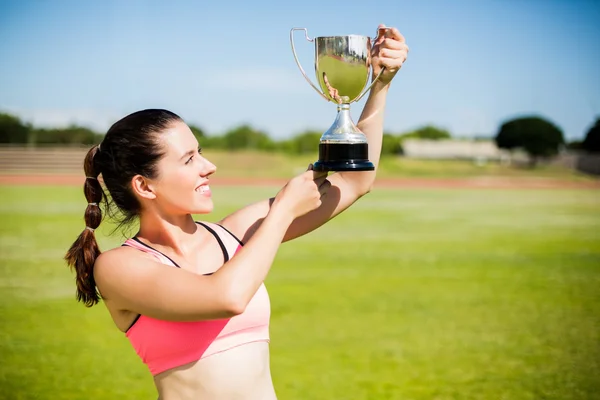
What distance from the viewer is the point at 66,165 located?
147 ft

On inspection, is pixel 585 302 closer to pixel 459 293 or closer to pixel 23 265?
pixel 459 293

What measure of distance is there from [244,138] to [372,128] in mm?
55098

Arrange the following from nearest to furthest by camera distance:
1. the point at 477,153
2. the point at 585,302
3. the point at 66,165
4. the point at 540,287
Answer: the point at 585,302 → the point at 540,287 → the point at 66,165 → the point at 477,153

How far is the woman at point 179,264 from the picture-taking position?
6.07 ft

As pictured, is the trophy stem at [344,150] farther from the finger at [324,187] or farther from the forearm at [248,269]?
the forearm at [248,269]

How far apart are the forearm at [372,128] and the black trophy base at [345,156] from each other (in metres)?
0.25

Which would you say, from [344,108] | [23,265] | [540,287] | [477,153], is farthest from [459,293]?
[477,153]

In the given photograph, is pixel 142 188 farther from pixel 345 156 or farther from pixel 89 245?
pixel 345 156

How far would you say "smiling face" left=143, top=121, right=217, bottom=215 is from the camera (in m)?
2.03

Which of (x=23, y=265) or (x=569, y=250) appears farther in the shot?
(x=569, y=250)

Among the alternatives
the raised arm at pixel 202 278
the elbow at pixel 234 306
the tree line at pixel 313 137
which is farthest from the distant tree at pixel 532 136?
the elbow at pixel 234 306

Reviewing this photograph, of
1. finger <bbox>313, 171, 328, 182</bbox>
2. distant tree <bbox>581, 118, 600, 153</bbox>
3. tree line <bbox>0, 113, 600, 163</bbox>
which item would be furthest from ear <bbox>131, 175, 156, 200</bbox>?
distant tree <bbox>581, 118, 600, 153</bbox>

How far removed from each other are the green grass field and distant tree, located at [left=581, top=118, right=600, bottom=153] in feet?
149

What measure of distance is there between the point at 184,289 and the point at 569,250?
12.4m
